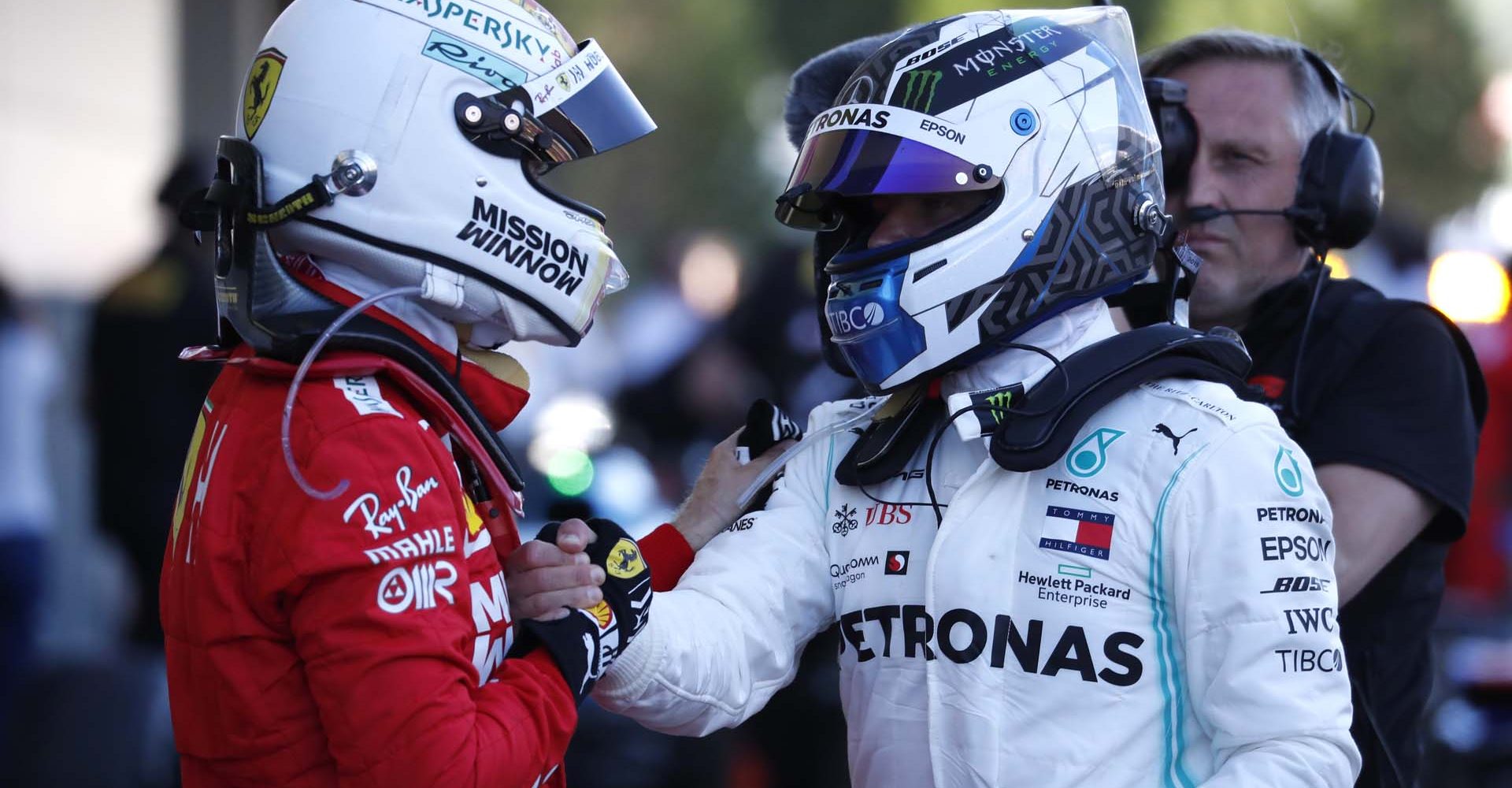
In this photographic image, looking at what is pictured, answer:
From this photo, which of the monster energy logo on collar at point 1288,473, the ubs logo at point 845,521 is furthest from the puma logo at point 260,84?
the monster energy logo on collar at point 1288,473

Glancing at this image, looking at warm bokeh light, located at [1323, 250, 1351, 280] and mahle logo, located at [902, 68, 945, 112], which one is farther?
warm bokeh light, located at [1323, 250, 1351, 280]

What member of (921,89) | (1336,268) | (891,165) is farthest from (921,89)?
(1336,268)

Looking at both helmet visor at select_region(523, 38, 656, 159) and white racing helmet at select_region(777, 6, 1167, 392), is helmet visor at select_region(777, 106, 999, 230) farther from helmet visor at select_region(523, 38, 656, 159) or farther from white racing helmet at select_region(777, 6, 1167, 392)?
helmet visor at select_region(523, 38, 656, 159)

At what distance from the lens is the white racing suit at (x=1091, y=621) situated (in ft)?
7.47

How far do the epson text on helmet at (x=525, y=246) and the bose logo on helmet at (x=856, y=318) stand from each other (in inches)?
17.6

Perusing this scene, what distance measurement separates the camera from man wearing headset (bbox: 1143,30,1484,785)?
3035 millimetres

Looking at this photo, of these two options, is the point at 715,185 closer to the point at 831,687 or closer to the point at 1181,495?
the point at 831,687

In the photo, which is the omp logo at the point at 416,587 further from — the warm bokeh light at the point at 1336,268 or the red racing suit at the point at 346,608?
the warm bokeh light at the point at 1336,268

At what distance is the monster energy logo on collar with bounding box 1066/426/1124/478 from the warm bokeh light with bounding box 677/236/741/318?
19.6 ft

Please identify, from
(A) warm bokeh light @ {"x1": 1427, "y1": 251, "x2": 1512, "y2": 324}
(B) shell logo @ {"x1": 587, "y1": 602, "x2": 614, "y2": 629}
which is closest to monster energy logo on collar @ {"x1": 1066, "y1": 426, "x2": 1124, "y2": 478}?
(B) shell logo @ {"x1": 587, "y1": 602, "x2": 614, "y2": 629}

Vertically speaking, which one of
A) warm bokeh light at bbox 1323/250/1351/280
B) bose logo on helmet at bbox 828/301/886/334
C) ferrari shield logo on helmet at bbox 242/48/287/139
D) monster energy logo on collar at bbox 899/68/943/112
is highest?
ferrari shield logo on helmet at bbox 242/48/287/139

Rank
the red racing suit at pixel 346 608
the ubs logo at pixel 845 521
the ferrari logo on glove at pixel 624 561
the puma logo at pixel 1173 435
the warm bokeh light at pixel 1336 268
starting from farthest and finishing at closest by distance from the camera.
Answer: the warm bokeh light at pixel 1336 268, the ubs logo at pixel 845 521, the ferrari logo on glove at pixel 624 561, the puma logo at pixel 1173 435, the red racing suit at pixel 346 608

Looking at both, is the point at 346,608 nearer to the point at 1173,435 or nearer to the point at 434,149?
the point at 434,149

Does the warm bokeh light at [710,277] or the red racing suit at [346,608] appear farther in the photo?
the warm bokeh light at [710,277]
